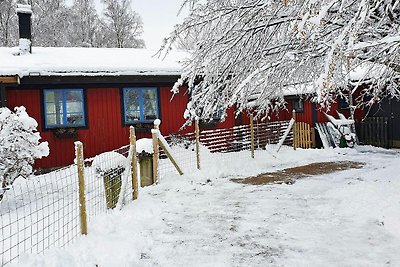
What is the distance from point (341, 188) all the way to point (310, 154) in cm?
528

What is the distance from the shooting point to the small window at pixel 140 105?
43.8 feet

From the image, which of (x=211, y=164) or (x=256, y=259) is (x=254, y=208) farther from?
(x=211, y=164)

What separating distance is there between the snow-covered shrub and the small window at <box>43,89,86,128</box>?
21.3ft

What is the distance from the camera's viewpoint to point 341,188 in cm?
757

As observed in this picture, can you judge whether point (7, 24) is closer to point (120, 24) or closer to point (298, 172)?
point (120, 24)

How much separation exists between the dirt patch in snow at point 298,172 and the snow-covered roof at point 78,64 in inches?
163

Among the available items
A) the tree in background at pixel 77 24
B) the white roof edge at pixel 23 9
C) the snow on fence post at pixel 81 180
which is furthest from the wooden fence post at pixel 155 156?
the tree in background at pixel 77 24

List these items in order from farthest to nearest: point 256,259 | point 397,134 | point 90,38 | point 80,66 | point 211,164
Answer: point 90,38
point 397,134
point 80,66
point 211,164
point 256,259

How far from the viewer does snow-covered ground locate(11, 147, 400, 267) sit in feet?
14.0

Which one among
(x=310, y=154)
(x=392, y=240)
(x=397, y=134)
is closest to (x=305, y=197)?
(x=392, y=240)

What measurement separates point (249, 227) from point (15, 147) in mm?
5585

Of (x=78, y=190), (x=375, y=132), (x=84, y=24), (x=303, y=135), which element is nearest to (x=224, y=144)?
(x=303, y=135)

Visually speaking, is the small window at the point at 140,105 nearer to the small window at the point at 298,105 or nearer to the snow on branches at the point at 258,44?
the small window at the point at 298,105

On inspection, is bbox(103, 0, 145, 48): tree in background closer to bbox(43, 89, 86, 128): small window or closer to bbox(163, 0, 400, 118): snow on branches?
bbox(43, 89, 86, 128): small window
